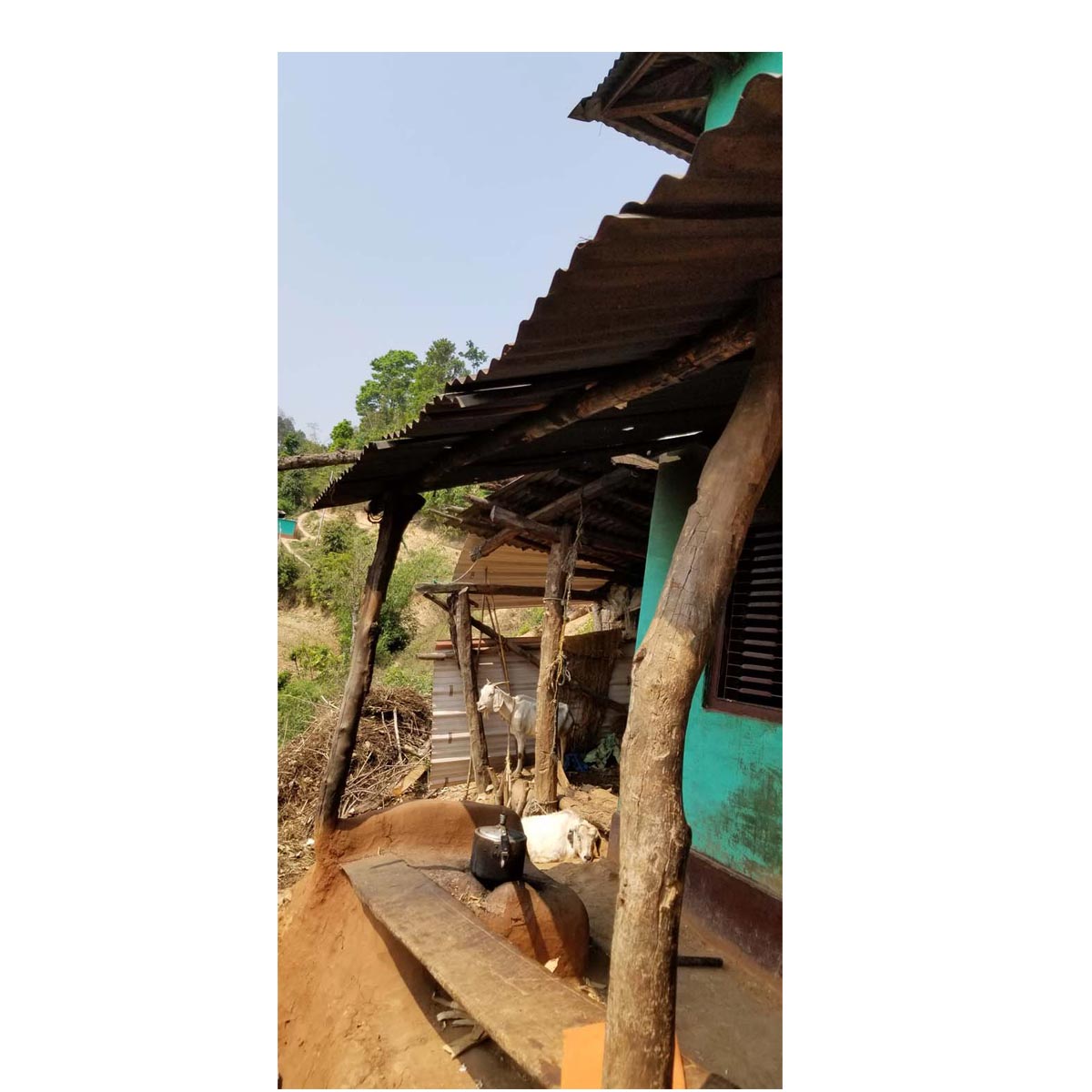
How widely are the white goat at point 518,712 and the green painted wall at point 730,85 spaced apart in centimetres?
663

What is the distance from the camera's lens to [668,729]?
5.59ft

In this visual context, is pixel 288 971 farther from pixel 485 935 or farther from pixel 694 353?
pixel 694 353

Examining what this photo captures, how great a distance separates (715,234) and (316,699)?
11413mm

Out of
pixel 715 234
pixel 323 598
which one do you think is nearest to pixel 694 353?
pixel 715 234

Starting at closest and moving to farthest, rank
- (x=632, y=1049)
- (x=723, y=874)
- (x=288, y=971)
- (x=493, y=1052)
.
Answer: (x=632, y=1049)
(x=493, y=1052)
(x=288, y=971)
(x=723, y=874)

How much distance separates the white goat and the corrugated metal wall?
42 centimetres

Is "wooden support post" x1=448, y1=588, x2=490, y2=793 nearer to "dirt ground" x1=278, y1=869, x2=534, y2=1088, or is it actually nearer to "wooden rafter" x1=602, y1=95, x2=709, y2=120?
"dirt ground" x1=278, y1=869, x2=534, y2=1088

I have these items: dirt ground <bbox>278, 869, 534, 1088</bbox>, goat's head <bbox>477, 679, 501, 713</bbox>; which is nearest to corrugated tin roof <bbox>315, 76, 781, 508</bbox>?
dirt ground <bbox>278, 869, 534, 1088</bbox>

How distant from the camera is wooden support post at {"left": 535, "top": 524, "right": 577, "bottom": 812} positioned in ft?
21.8

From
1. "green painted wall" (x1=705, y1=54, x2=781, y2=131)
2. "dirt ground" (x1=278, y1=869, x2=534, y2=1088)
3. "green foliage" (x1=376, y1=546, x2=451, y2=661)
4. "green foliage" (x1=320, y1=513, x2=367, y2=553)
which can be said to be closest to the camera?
"dirt ground" (x1=278, y1=869, x2=534, y2=1088)

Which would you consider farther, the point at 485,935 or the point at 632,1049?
the point at 485,935

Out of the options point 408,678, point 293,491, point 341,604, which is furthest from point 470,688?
point 293,491

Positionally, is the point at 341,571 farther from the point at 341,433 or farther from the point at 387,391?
the point at 387,391

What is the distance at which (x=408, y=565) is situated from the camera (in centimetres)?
2167
